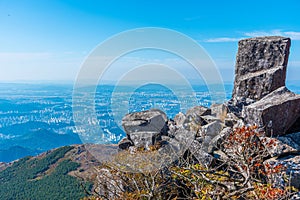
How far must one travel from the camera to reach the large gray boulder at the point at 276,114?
9430 millimetres

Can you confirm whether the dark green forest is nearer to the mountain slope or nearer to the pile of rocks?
the mountain slope

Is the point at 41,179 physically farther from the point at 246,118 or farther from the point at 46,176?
the point at 246,118

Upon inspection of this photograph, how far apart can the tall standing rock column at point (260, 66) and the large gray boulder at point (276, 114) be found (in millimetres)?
1805

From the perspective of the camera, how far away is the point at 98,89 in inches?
523

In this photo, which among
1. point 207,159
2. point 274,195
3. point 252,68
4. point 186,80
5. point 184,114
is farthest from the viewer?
point 184,114

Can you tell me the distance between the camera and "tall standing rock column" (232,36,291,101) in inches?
469

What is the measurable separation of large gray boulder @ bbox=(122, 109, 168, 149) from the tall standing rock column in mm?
4035

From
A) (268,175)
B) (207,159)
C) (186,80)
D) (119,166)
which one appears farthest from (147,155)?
(268,175)

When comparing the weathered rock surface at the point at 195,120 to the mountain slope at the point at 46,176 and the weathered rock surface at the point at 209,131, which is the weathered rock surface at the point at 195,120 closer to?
the weathered rock surface at the point at 209,131

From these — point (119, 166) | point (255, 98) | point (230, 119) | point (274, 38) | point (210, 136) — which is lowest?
point (119, 166)

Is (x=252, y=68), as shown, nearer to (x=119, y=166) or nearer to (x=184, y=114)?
(x=184, y=114)

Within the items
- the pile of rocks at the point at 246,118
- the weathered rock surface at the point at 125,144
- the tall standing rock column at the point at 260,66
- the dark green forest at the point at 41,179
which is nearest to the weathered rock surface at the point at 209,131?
the pile of rocks at the point at 246,118

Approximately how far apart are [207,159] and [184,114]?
14.0ft

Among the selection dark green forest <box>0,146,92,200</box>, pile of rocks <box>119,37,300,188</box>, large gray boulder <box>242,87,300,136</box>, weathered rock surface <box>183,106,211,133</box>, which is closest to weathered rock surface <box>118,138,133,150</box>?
pile of rocks <box>119,37,300,188</box>
